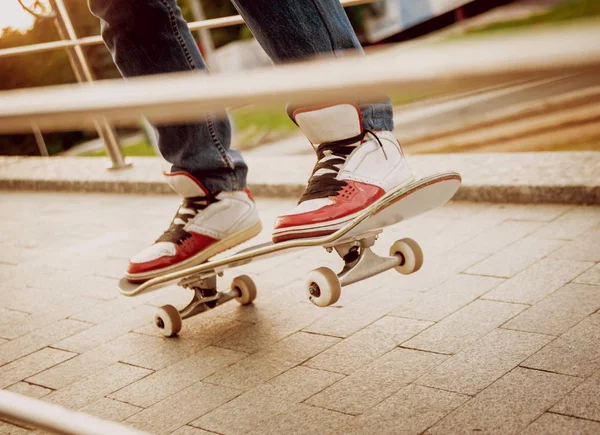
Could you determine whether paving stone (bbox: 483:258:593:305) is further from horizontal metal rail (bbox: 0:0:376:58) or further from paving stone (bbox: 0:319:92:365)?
→ horizontal metal rail (bbox: 0:0:376:58)

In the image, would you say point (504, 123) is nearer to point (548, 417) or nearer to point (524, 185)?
point (524, 185)

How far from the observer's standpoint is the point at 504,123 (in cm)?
698

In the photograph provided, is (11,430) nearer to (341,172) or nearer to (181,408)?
(181,408)

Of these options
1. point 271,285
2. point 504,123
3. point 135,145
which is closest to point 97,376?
point 271,285

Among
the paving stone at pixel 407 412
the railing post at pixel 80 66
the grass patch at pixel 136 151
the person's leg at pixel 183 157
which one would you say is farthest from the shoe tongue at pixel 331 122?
the grass patch at pixel 136 151

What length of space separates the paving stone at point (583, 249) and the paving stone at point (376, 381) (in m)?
0.76

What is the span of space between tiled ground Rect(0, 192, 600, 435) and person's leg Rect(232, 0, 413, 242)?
0.37 meters

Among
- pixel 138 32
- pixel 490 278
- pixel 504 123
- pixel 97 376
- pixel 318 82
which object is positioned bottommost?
pixel 504 123

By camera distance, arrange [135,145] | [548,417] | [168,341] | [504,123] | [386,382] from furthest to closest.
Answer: [135,145], [504,123], [168,341], [386,382], [548,417]

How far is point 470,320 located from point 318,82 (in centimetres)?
158

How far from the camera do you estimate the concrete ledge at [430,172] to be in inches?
121

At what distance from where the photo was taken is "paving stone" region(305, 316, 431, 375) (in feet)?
6.18

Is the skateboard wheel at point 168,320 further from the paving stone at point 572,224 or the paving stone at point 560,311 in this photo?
the paving stone at point 572,224

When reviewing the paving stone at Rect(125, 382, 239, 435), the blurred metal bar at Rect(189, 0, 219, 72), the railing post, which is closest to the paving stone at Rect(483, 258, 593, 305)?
the paving stone at Rect(125, 382, 239, 435)
